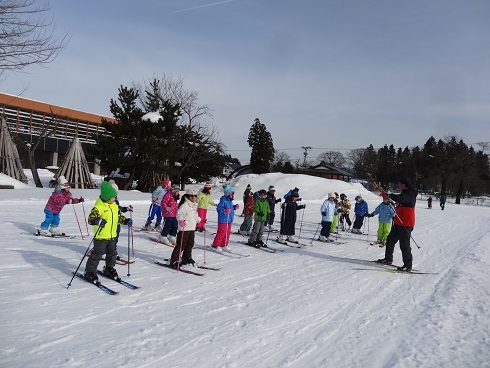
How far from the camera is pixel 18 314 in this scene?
486cm

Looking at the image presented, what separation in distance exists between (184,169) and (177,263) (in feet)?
→ 97.3

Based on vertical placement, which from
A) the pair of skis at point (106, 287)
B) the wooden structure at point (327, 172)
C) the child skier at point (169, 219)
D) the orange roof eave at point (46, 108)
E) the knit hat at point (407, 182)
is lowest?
the pair of skis at point (106, 287)

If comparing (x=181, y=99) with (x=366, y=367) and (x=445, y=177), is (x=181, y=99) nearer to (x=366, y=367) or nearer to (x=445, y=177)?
(x=366, y=367)

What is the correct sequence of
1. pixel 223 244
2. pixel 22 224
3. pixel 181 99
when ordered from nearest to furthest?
pixel 223 244
pixel 22 224
pixel 181 99

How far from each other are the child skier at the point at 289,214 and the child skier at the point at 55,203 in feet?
19.6

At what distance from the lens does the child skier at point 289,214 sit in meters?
12.0

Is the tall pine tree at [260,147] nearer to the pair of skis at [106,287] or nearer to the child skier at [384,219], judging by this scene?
the child skier at [384,219]

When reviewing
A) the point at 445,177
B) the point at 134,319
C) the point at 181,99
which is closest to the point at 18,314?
the point at 134,319

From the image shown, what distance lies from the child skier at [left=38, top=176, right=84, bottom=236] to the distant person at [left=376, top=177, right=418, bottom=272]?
787 centimetres

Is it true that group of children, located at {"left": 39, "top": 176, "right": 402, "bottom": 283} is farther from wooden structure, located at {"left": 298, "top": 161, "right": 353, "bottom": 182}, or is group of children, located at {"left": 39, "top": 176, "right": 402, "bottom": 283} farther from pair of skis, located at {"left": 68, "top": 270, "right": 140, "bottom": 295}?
wooden structure, located at {"left": 298, "top": 161, "right": 353, "bottom": 182}

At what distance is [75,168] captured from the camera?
28.8 m

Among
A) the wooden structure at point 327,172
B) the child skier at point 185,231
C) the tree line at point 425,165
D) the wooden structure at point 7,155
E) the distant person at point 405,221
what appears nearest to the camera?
the child skier at point 185,231

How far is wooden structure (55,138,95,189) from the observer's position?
93.2 feet

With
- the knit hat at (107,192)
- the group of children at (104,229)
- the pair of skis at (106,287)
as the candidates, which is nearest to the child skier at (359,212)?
the group of children at (104,229)
